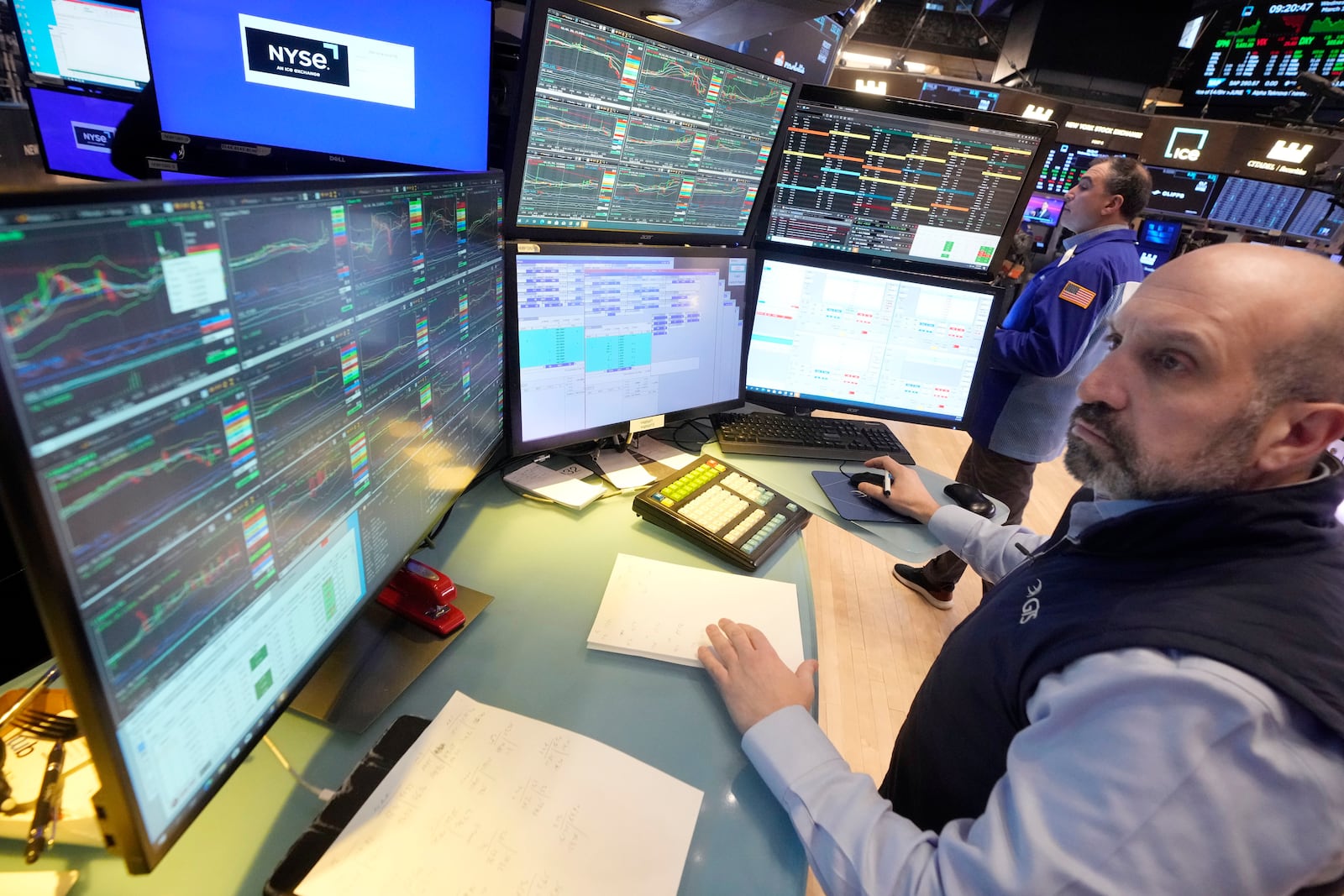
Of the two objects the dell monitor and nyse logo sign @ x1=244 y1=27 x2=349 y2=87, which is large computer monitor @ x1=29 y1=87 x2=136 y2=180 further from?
the dell monitor

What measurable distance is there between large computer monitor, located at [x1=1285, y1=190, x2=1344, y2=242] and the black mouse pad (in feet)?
17.0

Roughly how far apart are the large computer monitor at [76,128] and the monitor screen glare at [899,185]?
6.91 feet

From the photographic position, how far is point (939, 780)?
2.80 feet

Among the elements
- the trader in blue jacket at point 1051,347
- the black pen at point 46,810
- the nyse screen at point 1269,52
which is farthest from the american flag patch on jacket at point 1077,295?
the nyse screen at point 1269,52

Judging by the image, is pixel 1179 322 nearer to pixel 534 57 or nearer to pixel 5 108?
pixel 534 57

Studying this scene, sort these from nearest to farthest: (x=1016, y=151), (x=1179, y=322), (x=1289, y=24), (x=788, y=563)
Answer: (x=1179, y=322), (x=788, y=563), (x=1016, y=151), (x=1289, y=24)

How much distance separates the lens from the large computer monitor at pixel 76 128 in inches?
79.2

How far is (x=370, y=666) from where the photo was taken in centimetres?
83

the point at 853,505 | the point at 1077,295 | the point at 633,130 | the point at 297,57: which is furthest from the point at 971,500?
the point at 297,57

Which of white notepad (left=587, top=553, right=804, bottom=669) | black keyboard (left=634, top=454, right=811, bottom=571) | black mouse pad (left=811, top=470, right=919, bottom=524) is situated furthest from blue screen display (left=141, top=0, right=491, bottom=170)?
black mouse pad (left=811, top=470, right=919, bottom=524)

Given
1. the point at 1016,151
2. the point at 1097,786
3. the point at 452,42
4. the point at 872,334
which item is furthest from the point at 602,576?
the point at 1016,151

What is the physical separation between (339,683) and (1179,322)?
1128mm

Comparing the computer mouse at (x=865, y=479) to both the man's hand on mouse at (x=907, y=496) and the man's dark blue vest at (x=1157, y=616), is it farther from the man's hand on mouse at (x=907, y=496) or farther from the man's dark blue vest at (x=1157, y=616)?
the man's dark blue vest at (x=1157, y=616)

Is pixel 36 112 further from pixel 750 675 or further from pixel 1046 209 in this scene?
pixel 1046 209
